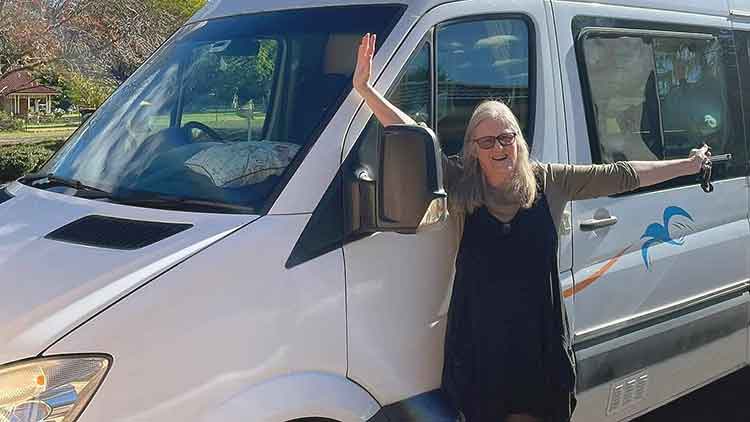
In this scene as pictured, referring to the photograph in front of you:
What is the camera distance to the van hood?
235 centimetres

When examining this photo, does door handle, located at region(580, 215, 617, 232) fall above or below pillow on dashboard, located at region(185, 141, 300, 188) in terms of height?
below

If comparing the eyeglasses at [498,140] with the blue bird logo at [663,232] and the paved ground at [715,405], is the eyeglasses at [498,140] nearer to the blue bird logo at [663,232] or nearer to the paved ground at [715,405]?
the blue bird logo at [663,232]

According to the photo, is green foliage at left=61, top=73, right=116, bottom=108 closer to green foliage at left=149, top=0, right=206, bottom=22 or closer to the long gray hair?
green foliage at left=149, top=0, right=206, bottom=22

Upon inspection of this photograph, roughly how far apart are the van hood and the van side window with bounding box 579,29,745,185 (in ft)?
5.97

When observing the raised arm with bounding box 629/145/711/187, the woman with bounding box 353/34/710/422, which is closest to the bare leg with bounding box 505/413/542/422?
the woman with bounding box 353/34/710/422

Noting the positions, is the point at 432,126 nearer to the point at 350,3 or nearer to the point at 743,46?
the point at 350,3

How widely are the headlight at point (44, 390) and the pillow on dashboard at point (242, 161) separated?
2.80 feet

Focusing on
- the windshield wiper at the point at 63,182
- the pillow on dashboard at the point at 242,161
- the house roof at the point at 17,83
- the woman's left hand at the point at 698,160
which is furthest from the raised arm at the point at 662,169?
the house roof at the point at 17,83

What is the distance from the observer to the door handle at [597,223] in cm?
359

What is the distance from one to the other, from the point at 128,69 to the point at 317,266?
1759 centimetres

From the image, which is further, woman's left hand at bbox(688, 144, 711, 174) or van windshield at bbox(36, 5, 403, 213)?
woman's left hand at bbox(688, 144, 711, 174)

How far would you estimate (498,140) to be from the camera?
2.99 metres

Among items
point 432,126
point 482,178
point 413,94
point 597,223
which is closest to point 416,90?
point 413,94

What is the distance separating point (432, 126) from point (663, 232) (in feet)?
4.78
